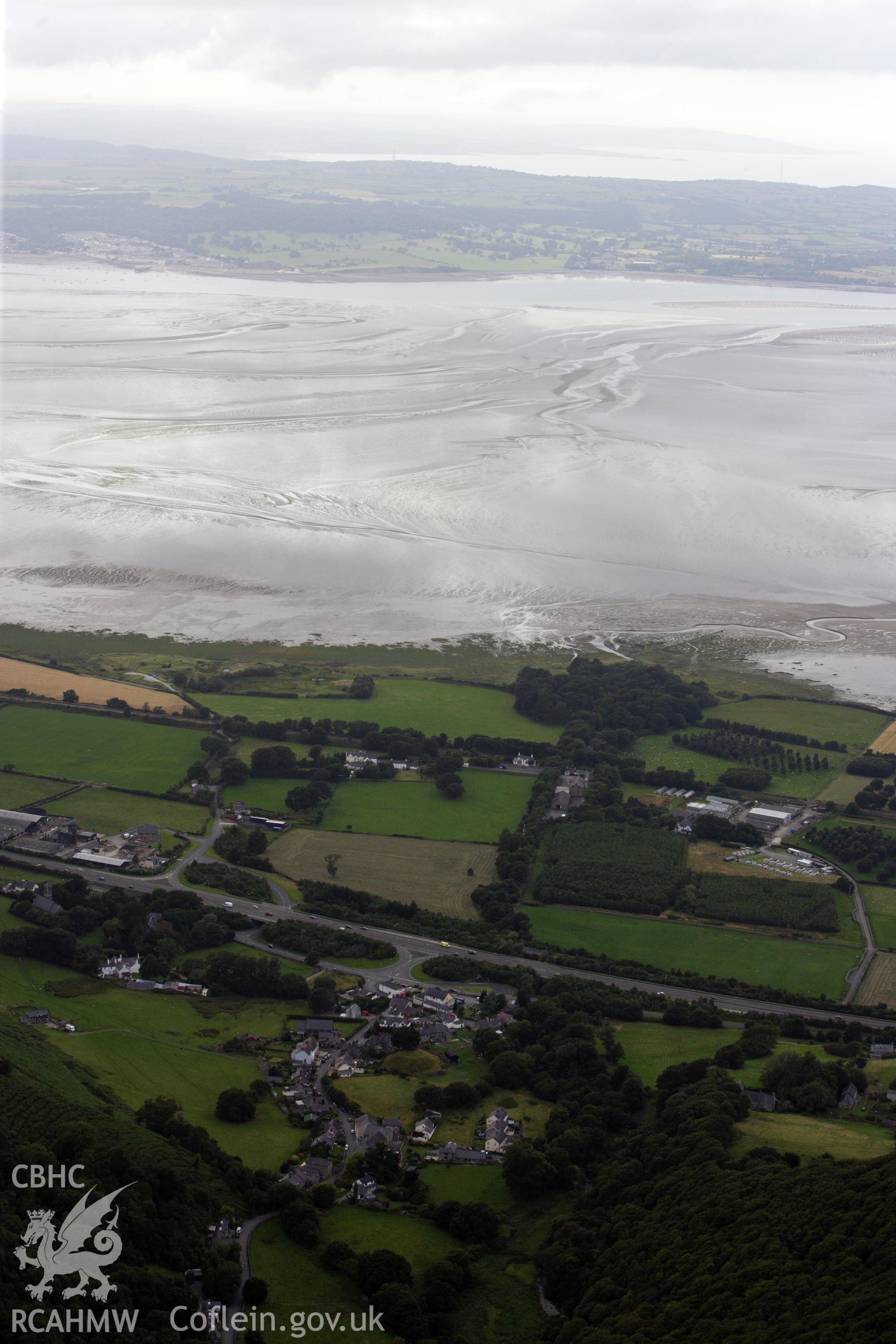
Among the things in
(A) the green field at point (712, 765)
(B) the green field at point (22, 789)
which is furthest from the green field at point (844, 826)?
(B) the green field at point (22, 789)

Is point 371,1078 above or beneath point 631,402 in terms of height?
beneath

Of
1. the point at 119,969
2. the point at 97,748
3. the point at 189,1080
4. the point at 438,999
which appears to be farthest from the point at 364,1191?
the point at 97,748

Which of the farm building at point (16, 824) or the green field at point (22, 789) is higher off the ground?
the green field at point (22, 789)

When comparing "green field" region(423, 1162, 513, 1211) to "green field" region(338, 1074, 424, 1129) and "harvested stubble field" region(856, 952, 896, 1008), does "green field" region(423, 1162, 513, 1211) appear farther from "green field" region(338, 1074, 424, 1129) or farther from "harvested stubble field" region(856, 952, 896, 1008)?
"harvested stubble field" region(856, 952, 896, 1008)

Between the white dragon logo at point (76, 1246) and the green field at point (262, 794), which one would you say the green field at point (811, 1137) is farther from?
the green field at point (262, 794)

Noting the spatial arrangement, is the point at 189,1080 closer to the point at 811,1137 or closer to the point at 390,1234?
the point at 390,1234

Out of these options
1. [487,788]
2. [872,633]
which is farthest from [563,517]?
[487,788]

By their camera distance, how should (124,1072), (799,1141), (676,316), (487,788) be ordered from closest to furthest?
(799,1141) < (124,1072) < (487,788) < (676,316)

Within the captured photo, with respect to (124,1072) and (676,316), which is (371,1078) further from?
(676,316)

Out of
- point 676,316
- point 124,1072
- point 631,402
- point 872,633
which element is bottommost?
point 124,1072
